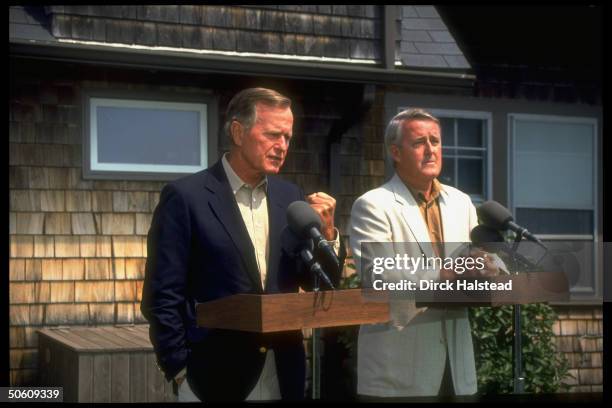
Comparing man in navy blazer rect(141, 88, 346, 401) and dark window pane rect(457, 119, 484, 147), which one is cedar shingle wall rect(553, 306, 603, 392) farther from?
man in navy blazer rect(141, 88, 346, 401)

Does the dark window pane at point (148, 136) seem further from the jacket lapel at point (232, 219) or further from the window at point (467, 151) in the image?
the jacket lapel at point (232, 219)

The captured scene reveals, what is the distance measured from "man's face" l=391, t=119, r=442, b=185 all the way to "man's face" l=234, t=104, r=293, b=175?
1.93 feet

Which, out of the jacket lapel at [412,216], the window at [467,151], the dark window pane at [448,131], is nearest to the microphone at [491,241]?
the jacket lapel at [412,216]

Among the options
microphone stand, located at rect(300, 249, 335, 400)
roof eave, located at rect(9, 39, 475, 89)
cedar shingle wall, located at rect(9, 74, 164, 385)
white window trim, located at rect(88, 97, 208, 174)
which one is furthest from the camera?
white window trim, located at rect(88, 97, 208, 174)

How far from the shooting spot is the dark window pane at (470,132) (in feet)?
33.3

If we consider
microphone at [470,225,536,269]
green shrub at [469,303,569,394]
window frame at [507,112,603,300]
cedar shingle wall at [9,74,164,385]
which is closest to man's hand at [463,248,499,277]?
microphone at [470,225,536,269]

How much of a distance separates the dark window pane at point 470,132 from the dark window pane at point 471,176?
0.17 m

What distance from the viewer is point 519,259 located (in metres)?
4.49

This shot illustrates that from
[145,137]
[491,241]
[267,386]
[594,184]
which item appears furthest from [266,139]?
[594,184]

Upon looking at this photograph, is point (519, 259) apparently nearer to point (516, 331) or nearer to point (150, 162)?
point (516, 331)

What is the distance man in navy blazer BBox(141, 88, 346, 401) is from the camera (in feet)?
13.5

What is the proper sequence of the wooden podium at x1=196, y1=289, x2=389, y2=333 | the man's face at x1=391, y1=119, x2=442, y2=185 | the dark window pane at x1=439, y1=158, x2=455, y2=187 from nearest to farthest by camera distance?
the wooden podium at x1=196, y1=289, x2=389, y2=333, the man's face at x1=391, y1=119, x2=442, y2=185, the dark window pane at x1=439, y1=158, x2=455, y2=187

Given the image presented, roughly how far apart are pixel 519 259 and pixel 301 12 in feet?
17.1

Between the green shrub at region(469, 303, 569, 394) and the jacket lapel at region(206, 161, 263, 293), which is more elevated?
the jacket lapel at region(206, 161, 263, 293)
